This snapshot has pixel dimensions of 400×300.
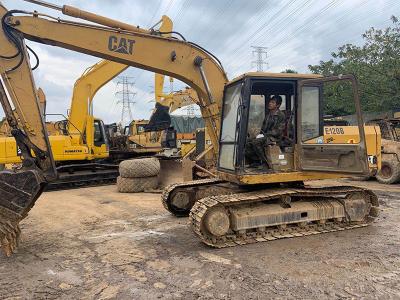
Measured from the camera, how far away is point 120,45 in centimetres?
661

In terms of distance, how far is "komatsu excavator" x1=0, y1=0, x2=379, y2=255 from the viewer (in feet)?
19.0

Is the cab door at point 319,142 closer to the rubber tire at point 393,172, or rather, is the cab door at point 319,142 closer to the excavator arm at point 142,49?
the excavator arm at point 142,49

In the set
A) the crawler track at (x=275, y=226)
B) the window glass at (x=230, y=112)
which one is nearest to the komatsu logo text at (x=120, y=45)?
the window glass at (x=230, y=112)

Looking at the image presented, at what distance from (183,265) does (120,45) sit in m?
3.59

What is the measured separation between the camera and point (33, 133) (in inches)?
232

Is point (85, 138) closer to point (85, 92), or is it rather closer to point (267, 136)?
point (85, 92)

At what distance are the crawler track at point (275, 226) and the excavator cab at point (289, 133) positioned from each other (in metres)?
0.27

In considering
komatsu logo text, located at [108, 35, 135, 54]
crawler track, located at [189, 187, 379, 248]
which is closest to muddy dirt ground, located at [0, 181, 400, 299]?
crawler track, located at [189, 187, 379, 248]

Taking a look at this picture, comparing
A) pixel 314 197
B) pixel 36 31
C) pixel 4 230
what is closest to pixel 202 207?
pixel 314 197

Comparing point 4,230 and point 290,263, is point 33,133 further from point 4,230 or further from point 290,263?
point 290,263

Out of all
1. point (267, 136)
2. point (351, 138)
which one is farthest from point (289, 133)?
point (351, 138)

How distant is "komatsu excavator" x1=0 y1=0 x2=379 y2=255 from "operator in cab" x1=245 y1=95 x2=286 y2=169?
80mm

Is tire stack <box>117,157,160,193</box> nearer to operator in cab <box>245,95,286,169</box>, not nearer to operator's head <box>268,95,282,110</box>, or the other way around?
operator in cab <box>245,95,286,169</box>

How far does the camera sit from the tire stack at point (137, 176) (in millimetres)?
11695
